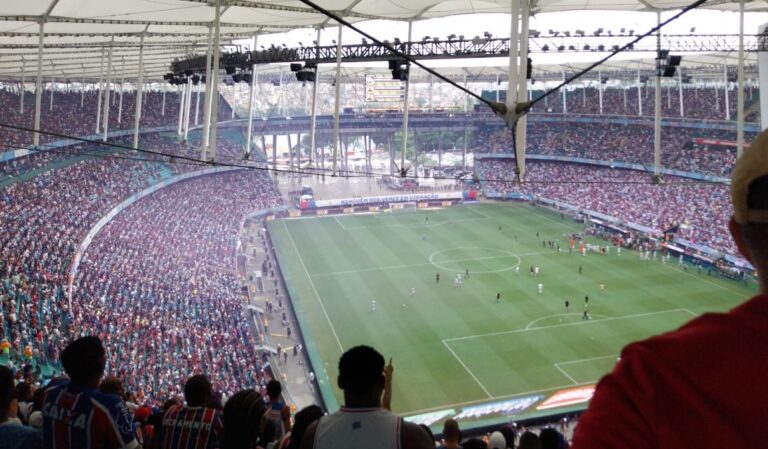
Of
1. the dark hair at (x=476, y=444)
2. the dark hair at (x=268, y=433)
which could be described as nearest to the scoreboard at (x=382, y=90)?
the dark hair at (x=476, y=444)

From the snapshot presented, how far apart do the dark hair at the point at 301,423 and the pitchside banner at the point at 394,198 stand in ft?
150

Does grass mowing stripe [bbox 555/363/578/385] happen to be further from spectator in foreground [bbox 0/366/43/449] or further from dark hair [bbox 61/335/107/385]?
spectator in foreground [bbox 0/366/43/449]

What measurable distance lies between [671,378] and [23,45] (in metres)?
22.5

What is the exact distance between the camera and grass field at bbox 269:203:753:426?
2119 cm

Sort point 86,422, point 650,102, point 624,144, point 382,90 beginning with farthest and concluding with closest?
point 382,90, point 624,144, point 650,102, point 86,422

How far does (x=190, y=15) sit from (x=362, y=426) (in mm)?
15903

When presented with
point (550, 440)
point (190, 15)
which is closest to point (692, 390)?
point (550, 440)

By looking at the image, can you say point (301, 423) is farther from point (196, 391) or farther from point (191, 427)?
point (196, 391)

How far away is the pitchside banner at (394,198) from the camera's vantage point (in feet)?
164

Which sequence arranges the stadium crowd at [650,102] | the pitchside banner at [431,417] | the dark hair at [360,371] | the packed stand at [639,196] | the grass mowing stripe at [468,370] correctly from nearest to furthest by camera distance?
the dark hair at [360,371]
the pitchside banner at [431,417]
the grass mowing stripe at [468,370]
the packed stand at [639,196]
the stadium crowd at [650,102]

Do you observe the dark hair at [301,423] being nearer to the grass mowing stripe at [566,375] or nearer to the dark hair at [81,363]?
the dark hair at [81,363]

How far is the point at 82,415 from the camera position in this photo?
3.10 m

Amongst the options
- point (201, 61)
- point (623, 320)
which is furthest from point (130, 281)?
point (623, 320)

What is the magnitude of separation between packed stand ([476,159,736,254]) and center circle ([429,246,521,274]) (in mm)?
4634
